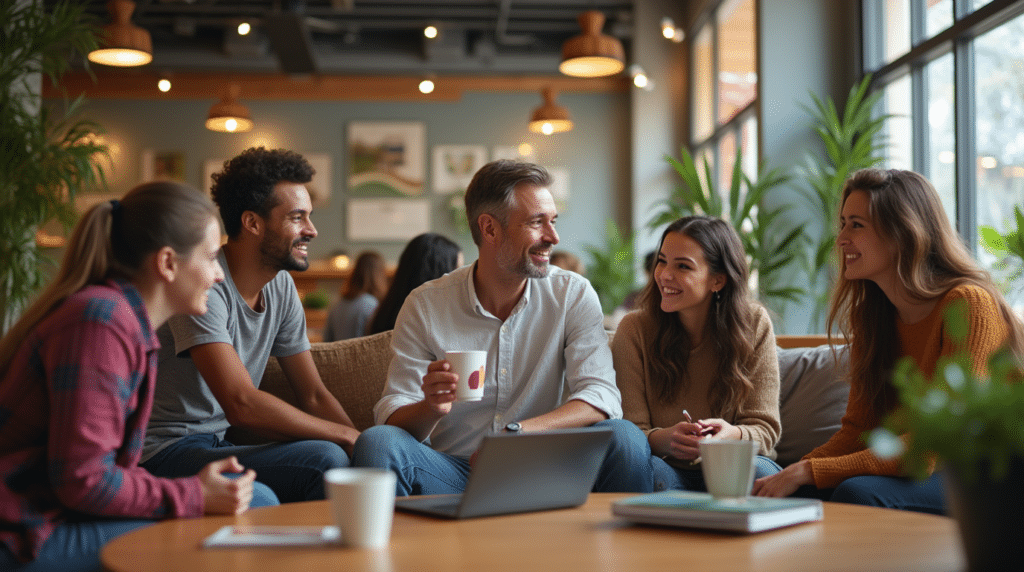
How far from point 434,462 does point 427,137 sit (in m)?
6.92

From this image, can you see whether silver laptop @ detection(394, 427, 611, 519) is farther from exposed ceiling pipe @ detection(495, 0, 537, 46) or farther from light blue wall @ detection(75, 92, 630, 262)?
light blue wall @ detection(75, 92, 630, 262)

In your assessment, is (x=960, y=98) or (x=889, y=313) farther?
(x=960, y=98)

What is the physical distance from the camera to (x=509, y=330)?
2234 millimetres

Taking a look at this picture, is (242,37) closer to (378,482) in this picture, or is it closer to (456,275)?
(456,275)

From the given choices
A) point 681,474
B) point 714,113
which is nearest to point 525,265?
point 681,474

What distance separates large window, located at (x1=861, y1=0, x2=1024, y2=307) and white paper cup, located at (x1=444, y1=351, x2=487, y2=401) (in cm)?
209

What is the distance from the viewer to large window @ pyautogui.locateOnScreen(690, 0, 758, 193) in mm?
6457

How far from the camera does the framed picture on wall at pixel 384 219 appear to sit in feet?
28.0

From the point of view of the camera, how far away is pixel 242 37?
7.97 metres

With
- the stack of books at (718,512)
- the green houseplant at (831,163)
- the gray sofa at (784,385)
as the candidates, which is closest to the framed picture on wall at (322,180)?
the green houseplant at (831,163)

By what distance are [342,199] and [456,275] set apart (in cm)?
646

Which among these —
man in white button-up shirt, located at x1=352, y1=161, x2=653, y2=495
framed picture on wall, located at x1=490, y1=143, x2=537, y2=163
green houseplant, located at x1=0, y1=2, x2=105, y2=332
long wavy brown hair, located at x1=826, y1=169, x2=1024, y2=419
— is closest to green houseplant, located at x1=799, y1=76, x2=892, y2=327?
long wavy brown hair, located at x1=826, y1=169, x2=1024, y2=419

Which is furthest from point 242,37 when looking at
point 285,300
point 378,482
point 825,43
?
point 378,482

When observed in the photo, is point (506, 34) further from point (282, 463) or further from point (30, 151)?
point (282, 463)
